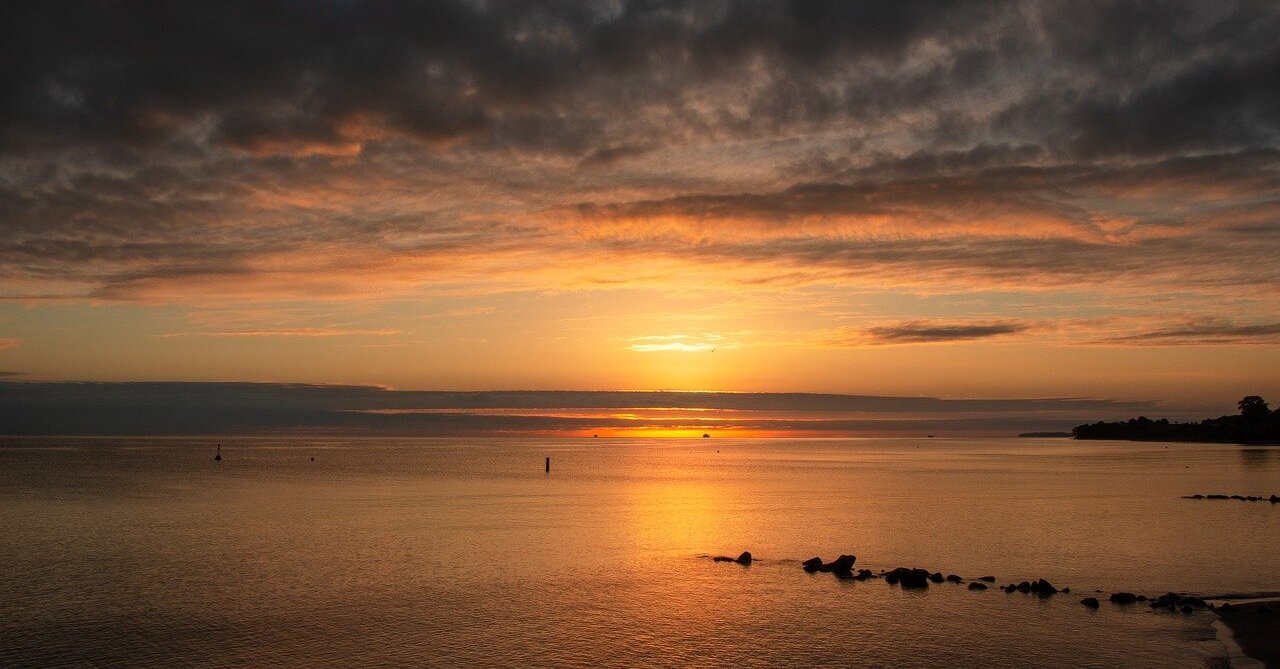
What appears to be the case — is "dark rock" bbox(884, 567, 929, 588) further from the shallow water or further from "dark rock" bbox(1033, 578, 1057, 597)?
"dark rock" bbox(1033, 578, 1057, 597)

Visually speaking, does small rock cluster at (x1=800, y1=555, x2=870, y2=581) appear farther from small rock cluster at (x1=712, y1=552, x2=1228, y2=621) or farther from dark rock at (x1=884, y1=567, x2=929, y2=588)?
dark rock at (x1=884, y1=567, x2=929, y2=588)

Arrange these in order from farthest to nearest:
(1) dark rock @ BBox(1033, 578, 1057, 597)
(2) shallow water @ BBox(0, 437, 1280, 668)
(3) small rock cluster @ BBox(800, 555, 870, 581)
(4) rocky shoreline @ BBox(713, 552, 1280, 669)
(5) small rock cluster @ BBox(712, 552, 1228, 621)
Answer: (3) small rock cluster @ BBox(800, 555, 870, 581) < (1) dark rock @ BBox(1033, 578, 1057, 597) < (5) small rock cluster @ BBox(712, 552, 1228, 621) < (2) shallow water @ BBox(0, 437, 1280, 668) < (4) rocky shoreline @ BBox(713, 552, 1280, 669)

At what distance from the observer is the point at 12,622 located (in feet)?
99.9

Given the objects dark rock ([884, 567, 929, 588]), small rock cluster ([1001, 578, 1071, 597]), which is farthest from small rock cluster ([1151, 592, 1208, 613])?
dark rock ([884, 567, 929, 588])

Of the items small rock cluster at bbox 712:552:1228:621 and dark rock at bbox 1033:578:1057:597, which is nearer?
small rock cluster at bbox 712:552:1228:621

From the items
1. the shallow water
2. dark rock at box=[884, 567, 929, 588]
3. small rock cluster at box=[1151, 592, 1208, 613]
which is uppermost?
small rock cluster at box=[1151, 592, 1208, 613]

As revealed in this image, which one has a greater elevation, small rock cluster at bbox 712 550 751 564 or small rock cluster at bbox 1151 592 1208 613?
small rock cluster at bbox 1151 592 1208 613

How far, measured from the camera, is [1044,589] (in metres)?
35.4

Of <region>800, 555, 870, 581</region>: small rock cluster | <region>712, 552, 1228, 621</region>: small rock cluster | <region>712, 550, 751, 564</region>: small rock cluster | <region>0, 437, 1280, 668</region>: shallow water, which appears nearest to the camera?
<region>0, 437, 1280, 668</region>: shallow water

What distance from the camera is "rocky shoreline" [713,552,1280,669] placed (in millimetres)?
27438

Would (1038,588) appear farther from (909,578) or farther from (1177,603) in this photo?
(909,578)

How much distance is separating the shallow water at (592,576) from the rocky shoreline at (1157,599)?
2.62ft

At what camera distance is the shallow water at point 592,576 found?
92.4ft

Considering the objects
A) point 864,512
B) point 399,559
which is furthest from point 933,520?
point 399,559
